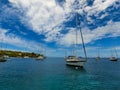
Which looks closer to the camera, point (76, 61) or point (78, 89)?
point (78, 89)

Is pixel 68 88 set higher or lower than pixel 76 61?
lower

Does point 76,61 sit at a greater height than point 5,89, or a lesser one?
greater

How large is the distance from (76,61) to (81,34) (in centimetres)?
1341

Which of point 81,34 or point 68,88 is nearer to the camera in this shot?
point 68,88

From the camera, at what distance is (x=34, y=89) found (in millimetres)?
37875

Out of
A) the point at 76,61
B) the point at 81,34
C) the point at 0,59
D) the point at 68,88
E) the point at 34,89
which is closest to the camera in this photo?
the point at 34,89

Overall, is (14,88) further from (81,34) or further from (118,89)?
(81,34)

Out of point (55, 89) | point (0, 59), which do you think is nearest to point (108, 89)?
point (55, 89)

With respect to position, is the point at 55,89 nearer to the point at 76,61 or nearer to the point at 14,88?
the point at 14,88

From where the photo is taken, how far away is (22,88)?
3903cm

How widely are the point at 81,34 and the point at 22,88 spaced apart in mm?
46798

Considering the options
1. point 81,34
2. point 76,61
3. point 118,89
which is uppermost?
point 81,34

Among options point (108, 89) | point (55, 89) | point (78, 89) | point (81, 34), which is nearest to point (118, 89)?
point (108, 89)

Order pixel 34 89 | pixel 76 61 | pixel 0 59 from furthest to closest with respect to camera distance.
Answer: pixel 0 59, pixel 76 61, pixel 34 89
